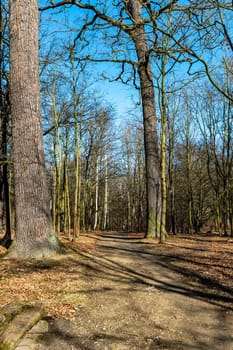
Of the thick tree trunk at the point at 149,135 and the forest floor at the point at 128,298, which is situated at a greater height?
the thick tree trunk at the point at 149,135

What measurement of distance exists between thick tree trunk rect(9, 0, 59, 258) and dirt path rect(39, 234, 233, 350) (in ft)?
4.31

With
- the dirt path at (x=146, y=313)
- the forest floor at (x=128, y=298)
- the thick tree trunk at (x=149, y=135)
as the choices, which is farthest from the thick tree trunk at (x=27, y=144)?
the thick tree trunk at (x=149, y=135)

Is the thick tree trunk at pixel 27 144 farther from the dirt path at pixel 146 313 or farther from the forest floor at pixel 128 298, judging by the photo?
the dirt path at pixel 146 313

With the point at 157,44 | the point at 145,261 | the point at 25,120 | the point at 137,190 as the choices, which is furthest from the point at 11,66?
the point at 137,190

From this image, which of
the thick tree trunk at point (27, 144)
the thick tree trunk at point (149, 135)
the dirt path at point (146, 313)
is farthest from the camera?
the thick tree trunk at point (149, 135)

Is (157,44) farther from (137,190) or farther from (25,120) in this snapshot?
(137,190)

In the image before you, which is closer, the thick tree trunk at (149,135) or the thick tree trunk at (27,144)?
the thick tree trunk at (27,144)

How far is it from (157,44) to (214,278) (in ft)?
23.5

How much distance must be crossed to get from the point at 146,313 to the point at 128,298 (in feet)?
1.72

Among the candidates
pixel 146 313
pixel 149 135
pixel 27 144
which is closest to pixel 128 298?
pixel 146 313

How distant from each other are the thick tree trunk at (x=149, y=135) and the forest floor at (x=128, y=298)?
3.30 metres

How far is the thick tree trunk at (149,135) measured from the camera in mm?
9742

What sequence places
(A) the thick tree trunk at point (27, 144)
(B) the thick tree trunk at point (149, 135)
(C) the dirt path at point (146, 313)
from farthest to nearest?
(B) the thick tree trunk at point (149, 135) < (A) the thick tree trunk at point (27, 144) < (C) the dirt path at point (146, 313)

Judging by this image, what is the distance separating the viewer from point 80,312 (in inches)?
140
